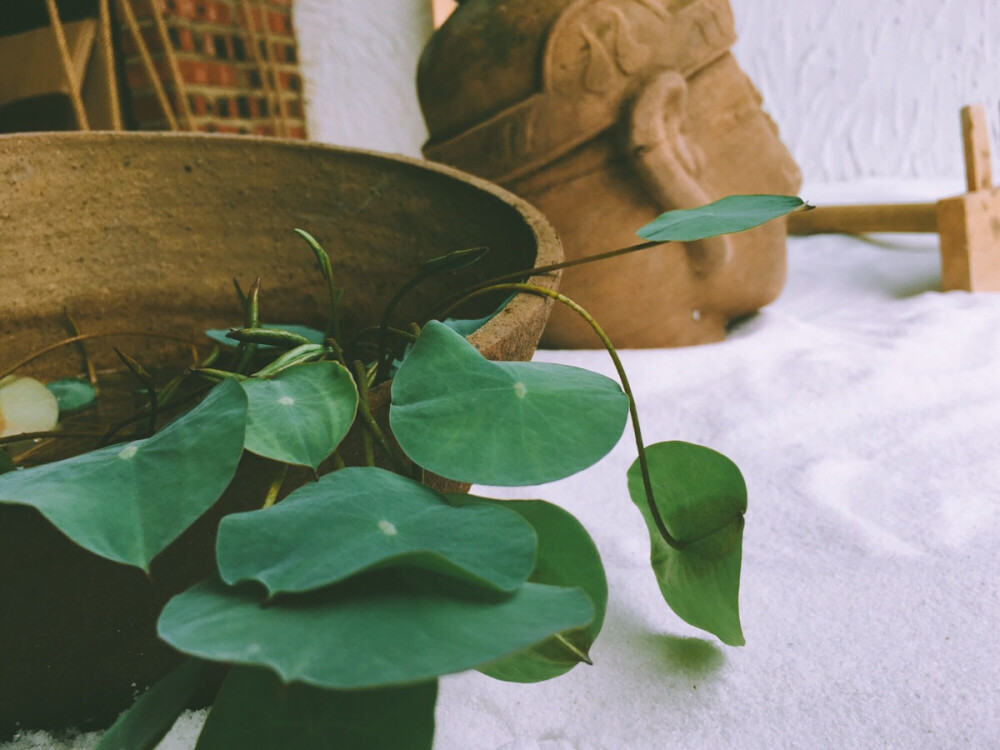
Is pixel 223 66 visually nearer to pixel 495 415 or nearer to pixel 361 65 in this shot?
pixel 361 65

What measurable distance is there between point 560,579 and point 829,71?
230cm

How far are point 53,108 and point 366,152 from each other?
1.54 metres

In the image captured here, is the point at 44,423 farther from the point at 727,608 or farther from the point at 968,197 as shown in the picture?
the point at 968,197

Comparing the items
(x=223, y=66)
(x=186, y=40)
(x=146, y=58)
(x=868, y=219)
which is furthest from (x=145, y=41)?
(x=868, y=219)

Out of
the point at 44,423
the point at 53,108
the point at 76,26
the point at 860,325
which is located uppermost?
the point at 76,26

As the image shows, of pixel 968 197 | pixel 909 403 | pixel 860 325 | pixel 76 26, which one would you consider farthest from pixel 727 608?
pixel 76 26

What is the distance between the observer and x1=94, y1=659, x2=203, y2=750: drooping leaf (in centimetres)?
26

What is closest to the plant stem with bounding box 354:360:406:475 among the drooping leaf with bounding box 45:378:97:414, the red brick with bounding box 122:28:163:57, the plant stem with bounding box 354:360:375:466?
the plant stem with bounding box 354:360:375:466

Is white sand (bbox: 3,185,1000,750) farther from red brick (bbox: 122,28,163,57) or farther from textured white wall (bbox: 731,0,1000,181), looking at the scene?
red brick (bbox: 122,28,163,57)

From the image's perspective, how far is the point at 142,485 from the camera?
27 centimetres

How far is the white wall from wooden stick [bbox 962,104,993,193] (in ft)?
2.19

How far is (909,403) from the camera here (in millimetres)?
888

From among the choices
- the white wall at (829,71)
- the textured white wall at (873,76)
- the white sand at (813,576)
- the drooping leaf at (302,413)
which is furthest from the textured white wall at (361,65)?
the drooping leaf at (302,413)

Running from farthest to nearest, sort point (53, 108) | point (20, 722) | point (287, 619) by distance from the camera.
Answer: point (53, 108) < point (20, 722) < point (287, 619)
